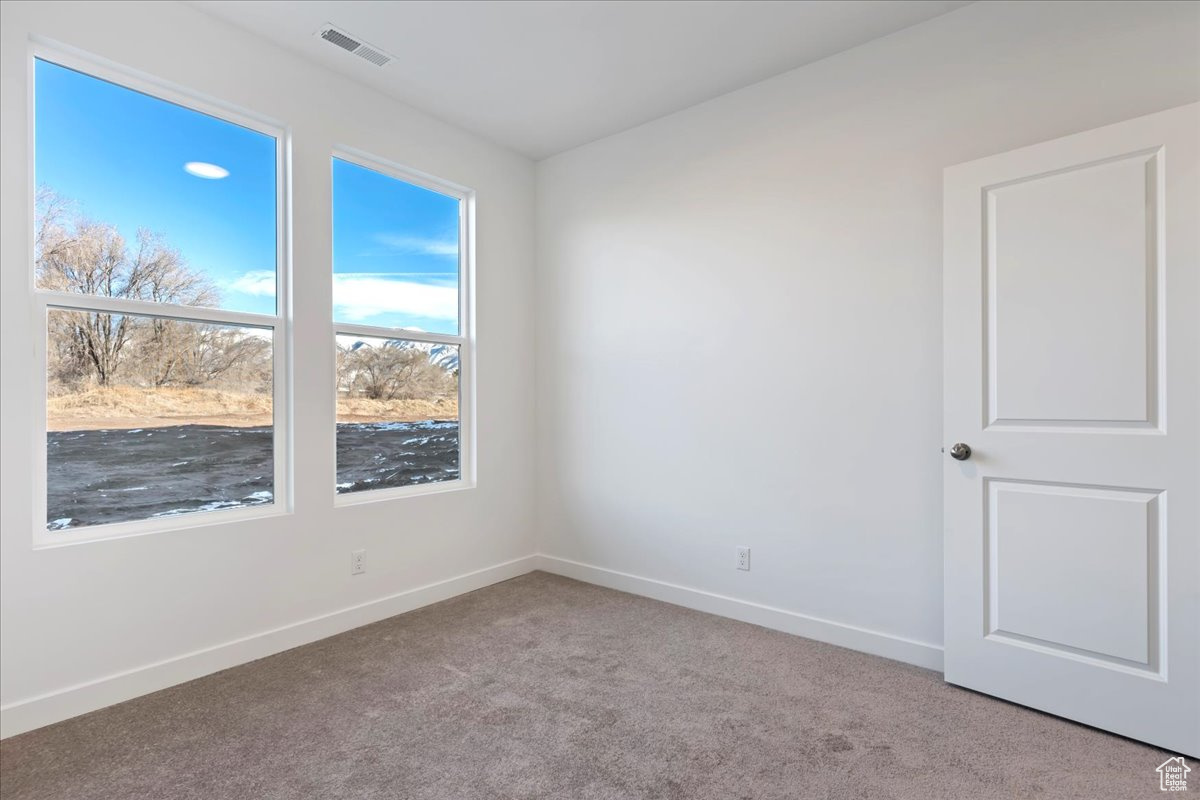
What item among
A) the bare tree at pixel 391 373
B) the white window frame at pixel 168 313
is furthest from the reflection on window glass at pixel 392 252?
the white window frame at pixel 168 313

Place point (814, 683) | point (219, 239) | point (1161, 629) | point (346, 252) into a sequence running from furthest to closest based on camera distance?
point (346, 252), point (219, 239), point (814, 683), point (1161, 629)

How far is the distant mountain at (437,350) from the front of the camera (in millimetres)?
3363

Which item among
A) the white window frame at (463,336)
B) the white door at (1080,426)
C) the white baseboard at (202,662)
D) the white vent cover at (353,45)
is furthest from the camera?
the white window frame at (463,336)

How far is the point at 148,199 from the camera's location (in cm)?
244

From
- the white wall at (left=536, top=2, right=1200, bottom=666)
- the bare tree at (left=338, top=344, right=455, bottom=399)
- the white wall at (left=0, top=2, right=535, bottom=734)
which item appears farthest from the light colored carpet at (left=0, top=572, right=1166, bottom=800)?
the bare tree at (left=338, top=344, right=455, bottom=399)

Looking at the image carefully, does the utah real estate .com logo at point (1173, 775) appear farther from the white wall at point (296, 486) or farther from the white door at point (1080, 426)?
the white wall at point (296, 486)

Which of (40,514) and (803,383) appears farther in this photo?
(803,383)

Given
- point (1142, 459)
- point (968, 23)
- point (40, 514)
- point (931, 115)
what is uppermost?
point (968, 23)

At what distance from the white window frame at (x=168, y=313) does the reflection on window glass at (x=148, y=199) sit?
4 cm

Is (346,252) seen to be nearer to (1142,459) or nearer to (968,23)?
(968,23)

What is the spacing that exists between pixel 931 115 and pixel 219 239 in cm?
321

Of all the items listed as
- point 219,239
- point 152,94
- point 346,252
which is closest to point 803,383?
point 346,252

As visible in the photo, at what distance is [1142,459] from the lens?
1.94 metres

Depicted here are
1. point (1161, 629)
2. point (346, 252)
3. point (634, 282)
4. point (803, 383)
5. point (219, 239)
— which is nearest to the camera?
point (1161, 629)
